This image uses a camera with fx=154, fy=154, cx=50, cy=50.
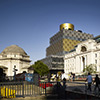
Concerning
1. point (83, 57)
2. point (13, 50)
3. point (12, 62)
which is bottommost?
point (12, 62)

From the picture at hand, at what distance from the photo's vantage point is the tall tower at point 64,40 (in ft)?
359

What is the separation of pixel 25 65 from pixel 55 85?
41.6 m

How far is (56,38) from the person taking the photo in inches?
4688

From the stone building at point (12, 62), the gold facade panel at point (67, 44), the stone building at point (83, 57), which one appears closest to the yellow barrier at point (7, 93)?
the stone building at point (12, 62)

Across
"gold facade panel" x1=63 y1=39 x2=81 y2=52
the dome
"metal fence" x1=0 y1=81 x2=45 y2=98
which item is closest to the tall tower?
"gold facade panel" x1=63 y1=39 x2=81 y2=52

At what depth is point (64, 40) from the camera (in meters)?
109

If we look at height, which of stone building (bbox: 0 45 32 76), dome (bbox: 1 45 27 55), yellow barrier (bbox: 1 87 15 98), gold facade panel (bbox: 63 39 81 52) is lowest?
yellow barrier (bbox: 1 87 15 98)

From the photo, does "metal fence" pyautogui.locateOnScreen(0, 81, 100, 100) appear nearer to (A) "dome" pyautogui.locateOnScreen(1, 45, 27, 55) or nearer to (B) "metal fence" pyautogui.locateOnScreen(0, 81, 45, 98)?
(B) "metal fence" pyautogui.locateOnScreen(0, 81, 45, 98)

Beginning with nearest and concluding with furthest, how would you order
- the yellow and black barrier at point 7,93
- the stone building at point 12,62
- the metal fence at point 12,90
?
the yellow and black barrier at point 7,93 < the metal fence at point 12,90 < the stone building at point 12,62

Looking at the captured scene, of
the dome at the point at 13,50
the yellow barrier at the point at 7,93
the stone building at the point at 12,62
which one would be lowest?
the yellow barrier at the point at 7,93

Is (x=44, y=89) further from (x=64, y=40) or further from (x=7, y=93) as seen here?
(x=64, y=40)

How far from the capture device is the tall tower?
109 m

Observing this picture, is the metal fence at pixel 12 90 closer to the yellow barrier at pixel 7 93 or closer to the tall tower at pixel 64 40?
the yellow barrier at pixel 7 93

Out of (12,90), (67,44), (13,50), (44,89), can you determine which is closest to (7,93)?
(12,90)
